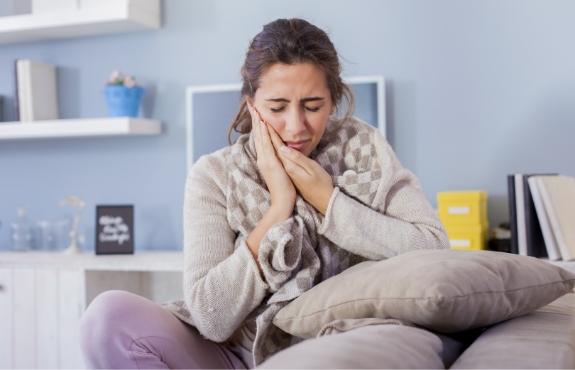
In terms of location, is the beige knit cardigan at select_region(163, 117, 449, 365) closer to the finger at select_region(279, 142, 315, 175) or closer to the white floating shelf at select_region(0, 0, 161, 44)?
the finger at select_region(279, 142, 315, 175)

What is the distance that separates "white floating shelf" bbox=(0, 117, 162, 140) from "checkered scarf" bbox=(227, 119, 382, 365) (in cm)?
144

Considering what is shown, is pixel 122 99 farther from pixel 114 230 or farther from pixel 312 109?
pixel 312 109

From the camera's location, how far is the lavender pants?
51.0 inches

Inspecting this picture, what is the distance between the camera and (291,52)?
1.50m

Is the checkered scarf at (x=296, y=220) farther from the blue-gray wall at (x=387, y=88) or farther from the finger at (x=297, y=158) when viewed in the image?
the blue-gray wall at (x=387, y=88)

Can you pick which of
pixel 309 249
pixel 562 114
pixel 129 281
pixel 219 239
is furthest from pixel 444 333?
pixel 129 281

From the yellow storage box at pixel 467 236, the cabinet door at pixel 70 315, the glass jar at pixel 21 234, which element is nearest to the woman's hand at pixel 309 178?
the yellow storage box at pixel 467 236

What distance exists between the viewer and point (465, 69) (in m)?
2.72

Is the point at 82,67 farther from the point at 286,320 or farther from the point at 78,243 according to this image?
the point at 286,320

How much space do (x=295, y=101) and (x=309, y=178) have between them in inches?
6.8

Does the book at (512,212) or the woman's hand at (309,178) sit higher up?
the woman's hand at (309,178)

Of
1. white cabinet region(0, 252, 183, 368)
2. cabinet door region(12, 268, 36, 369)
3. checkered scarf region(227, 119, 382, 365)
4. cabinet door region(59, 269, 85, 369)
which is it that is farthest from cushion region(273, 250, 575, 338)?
cabinet door region(12, 268, 36, 369)

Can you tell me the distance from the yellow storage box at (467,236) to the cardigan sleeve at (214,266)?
1.23m

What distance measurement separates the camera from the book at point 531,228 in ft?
7.98
